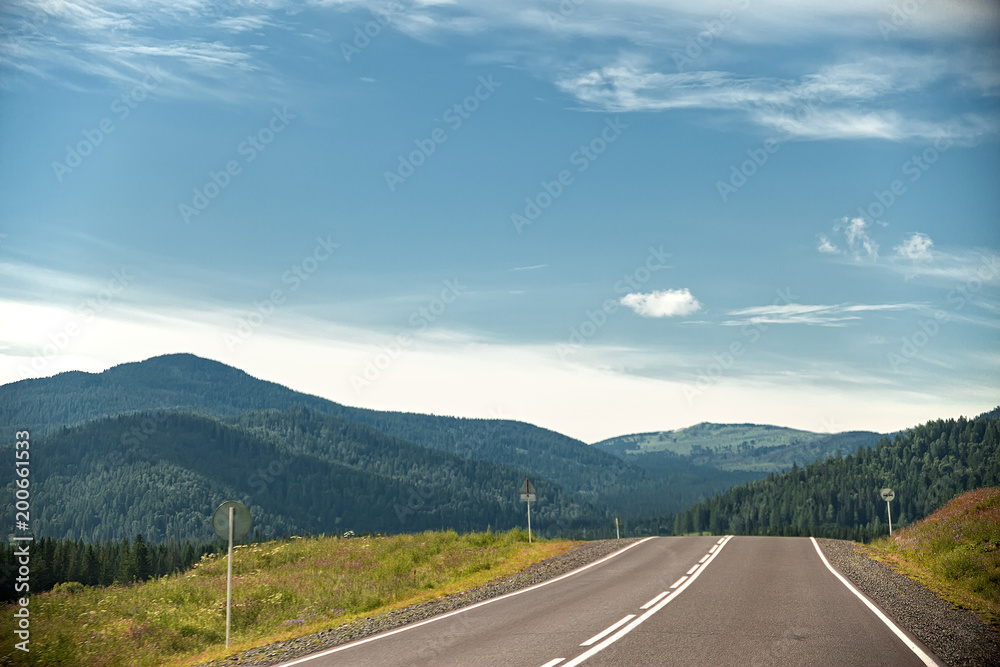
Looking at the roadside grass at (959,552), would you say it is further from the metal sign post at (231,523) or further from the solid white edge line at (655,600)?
the metal sign post at (231,523)

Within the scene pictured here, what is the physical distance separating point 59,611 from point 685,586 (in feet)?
51.7

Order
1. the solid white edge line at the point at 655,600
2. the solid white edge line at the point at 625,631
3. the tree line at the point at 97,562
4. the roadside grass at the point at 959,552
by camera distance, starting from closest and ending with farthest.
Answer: the solid white edge line at the point at 625,631 → the solid white edge line at the point at 655,600 → the roadside grass at the point at 959,552 → the tree line at the point at 97,562

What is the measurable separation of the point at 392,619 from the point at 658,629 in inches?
227

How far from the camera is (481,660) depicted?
10148 mm

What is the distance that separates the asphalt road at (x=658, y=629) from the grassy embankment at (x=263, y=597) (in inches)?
136

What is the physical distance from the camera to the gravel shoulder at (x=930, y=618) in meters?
10.0

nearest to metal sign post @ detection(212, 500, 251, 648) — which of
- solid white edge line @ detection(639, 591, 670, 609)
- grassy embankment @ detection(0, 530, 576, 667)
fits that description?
grassy embankment @ detection(0, 530, 576, 667)

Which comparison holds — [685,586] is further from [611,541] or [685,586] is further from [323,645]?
[611,541]

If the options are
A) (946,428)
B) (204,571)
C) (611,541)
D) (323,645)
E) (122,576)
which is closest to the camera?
(323,645)

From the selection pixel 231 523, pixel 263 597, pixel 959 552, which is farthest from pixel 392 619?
pixel 959 552

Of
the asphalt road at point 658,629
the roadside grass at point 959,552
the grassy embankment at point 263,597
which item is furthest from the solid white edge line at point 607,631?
the grassy embankment at point 263,597

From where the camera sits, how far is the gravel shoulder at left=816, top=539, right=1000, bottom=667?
10.0 meters

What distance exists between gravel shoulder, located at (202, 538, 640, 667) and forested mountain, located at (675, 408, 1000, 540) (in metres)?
163

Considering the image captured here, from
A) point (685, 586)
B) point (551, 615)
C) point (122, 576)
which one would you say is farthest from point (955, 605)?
point (122, 576)
